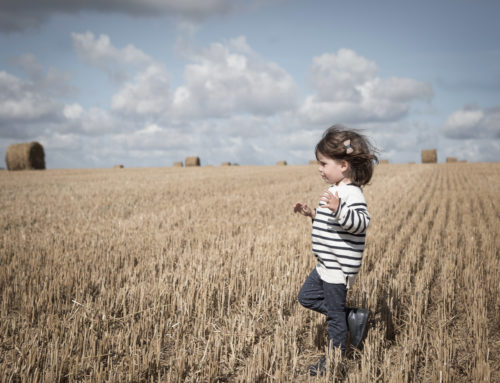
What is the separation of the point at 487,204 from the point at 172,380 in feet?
35.5

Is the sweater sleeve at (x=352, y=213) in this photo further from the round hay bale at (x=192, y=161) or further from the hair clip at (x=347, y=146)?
the round hay bale at (x=192, y=161)

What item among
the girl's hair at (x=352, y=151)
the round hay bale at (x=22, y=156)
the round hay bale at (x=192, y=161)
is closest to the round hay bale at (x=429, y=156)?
the round hay bale at (x=192, y=161)

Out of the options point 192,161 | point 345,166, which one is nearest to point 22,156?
point 192,161

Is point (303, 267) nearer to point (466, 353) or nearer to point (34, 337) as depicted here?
point (466, 353)

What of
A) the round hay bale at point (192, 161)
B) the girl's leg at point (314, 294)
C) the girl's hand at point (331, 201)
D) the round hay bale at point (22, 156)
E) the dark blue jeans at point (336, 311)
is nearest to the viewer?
the girl's hand at point (331, 201)

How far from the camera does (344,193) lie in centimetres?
243

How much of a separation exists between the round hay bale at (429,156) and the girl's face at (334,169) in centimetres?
4616

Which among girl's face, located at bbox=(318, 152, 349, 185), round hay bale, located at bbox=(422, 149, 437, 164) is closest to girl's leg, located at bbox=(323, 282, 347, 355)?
girl's face, located at bbox=(318, 152, 349, 185)

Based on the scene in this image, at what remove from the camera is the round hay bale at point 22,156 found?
2817 cm

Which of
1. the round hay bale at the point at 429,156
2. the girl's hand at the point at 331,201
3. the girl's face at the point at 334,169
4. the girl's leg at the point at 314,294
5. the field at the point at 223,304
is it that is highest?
the round hay bale at the point at 429,156

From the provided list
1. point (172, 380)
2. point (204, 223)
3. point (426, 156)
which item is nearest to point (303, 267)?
point (172, 380)

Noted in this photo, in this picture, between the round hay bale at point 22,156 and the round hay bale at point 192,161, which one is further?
the round hay bale at point 192,161

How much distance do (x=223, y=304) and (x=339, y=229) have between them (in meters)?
1.47

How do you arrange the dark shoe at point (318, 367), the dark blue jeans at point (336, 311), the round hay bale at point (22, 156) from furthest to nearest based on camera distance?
the round hay bale at point (22, 156)
the dark blue jeans at point (336, 311)
the dark shoe at point (318, 367)
